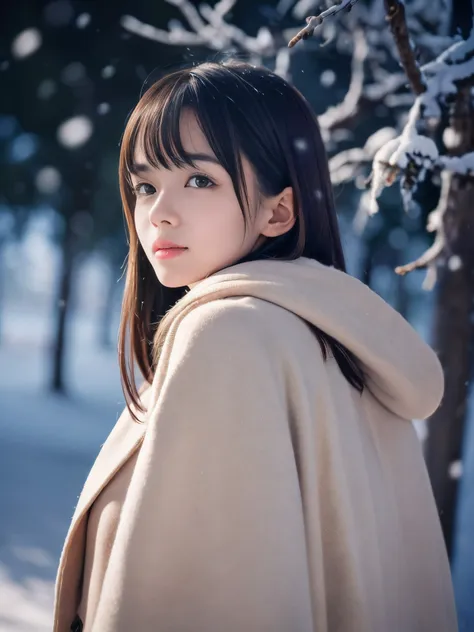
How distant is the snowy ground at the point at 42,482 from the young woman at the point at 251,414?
2211 millimetres

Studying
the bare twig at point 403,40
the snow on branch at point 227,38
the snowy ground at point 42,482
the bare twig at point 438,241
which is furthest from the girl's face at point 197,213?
the snowy ground at point 42,482

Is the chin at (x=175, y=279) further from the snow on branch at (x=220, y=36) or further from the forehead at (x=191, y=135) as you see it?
the snow on branch at (x=220, y=36)

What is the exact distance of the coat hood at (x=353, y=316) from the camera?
1.12 metres

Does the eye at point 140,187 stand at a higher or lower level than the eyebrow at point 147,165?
lower

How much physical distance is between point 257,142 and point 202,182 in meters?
0.16

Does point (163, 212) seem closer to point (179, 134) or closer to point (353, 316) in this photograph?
point (179, 134)

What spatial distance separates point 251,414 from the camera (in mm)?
1034

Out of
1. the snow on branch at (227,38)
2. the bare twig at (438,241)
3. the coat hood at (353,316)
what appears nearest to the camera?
the coat hood at (353,316)

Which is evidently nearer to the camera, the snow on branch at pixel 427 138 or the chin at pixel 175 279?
the chin at pixel 175 279

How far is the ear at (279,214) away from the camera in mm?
1363

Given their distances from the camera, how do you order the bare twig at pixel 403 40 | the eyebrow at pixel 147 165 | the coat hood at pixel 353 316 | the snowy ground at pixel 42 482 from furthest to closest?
the snowy ground at pixel 42 482
the bare twig at pixel 403 40
the eyebrow at pixel 147 165
the coat hood at pixel 353 316

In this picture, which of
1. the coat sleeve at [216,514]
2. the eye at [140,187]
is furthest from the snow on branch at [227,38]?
the coat sleeve at [216,514]

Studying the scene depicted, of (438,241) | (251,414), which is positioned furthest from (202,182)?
(438,241)

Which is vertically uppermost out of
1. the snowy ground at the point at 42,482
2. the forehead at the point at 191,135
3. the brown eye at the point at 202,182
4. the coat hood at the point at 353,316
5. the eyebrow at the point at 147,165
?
the forehead at the point at 191,135
